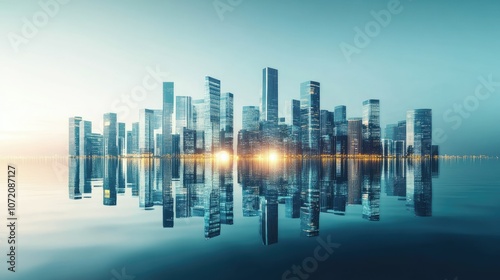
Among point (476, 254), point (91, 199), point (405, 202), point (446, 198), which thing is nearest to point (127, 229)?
point (91, 199)

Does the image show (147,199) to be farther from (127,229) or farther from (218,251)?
(218,251)

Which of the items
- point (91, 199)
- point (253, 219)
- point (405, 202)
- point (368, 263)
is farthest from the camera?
point (91, 199)

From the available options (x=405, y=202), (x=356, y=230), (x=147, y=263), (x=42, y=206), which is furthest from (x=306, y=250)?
(x=42, y=206)

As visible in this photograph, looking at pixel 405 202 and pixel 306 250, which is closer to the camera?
pixel 306 250

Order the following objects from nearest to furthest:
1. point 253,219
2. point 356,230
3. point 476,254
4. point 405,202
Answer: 1. point 476,254
2. point 356,230
3. point 253,219
4. point 405,202

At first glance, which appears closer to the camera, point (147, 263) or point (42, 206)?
point (147, 263)

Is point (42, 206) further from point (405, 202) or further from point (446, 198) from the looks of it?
point (446, 198)

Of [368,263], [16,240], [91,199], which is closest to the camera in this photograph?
[368,263]

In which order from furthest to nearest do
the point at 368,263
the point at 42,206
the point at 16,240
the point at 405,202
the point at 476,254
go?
the point at 405,202
the point at 42,206
the point at 16,240
the point at 476,254
the point at 368,263

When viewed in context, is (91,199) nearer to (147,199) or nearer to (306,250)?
(147,199)
